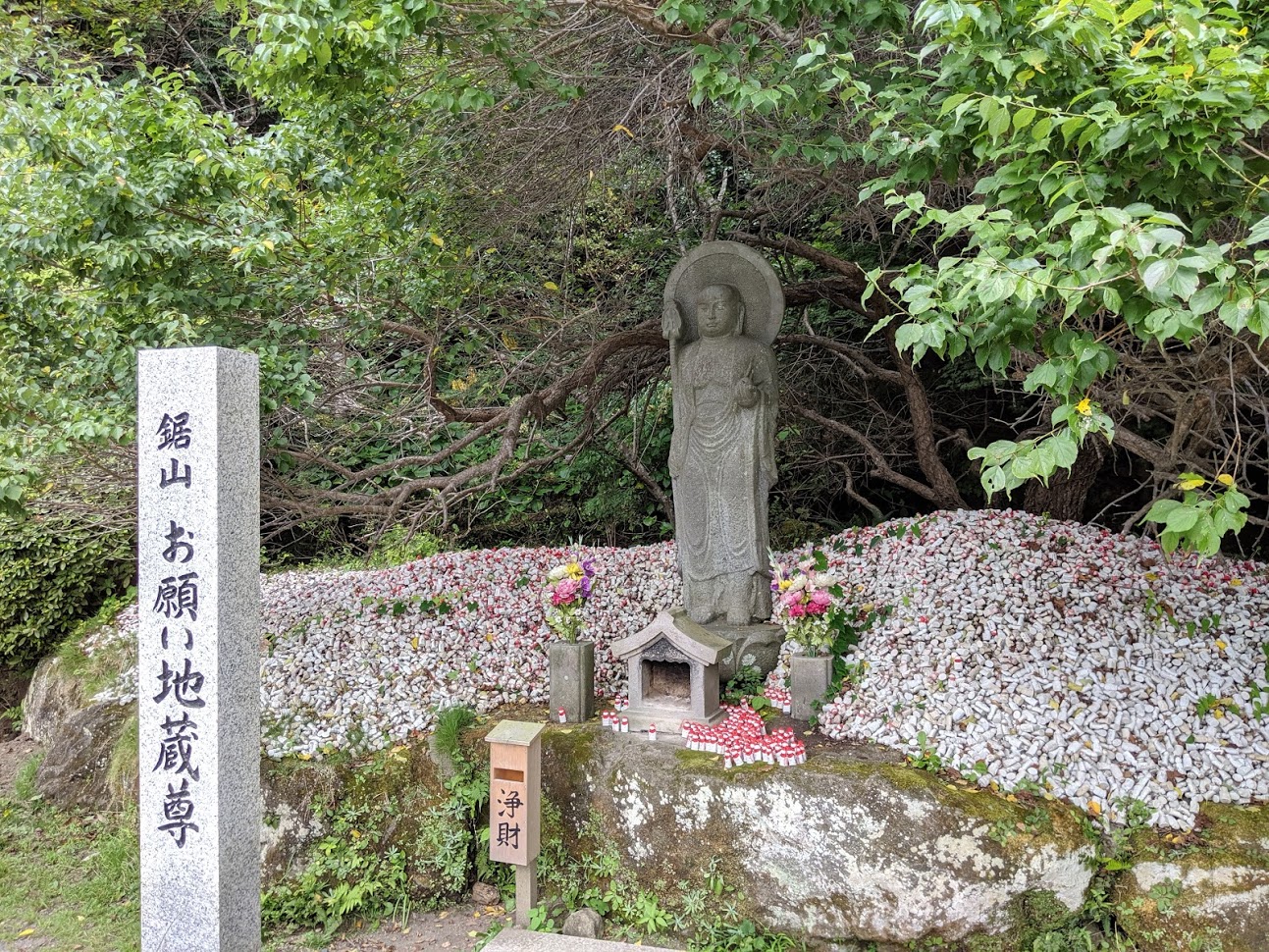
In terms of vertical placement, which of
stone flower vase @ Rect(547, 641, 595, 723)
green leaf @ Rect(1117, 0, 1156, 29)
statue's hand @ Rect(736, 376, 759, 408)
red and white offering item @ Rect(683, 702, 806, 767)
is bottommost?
red and white offering item @ Rect(683, 702, 806, 767)

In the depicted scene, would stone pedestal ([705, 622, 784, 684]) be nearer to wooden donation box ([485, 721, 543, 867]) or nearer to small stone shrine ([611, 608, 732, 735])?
small stone shrine ([611, 608, 732, 735])

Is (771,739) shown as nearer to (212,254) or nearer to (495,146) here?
(212,254)

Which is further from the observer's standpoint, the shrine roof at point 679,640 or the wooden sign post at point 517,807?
the shrine roof at point 679,640

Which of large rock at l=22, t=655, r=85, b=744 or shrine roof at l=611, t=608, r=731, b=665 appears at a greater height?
shrine roof at l=611, t=608, r=731, b=665

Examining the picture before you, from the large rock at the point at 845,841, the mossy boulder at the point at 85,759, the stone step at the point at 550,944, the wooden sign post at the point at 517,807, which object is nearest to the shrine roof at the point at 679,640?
the large rock at the point at 845,841

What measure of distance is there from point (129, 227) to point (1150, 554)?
635 cm

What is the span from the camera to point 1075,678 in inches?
179

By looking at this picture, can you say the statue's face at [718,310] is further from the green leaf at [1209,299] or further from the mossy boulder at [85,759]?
the mossy boulder at [85,759]

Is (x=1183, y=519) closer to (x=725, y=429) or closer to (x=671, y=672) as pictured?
(x=671, y=672)

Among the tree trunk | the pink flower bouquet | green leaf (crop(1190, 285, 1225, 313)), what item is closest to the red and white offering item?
the pink flower bouquet

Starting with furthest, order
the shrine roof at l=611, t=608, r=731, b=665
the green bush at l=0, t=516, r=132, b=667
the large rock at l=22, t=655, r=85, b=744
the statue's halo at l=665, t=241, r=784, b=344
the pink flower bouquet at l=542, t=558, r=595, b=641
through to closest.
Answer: the green bush at l=0, t=516, r=132, b=667 → the large rock at l=22, t=655, r=85, b=744 → the statue's halo at l=665, t=241, r=784, b=344 → the pink flower bouquet at l=542, t=558, r=595, b=641 → the shrine roof at l=611, t=608, r=731, b=665

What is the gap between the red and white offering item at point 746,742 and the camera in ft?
13.9

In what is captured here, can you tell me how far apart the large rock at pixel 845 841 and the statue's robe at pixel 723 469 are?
4.84 ft

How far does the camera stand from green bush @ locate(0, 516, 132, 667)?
777 cm
